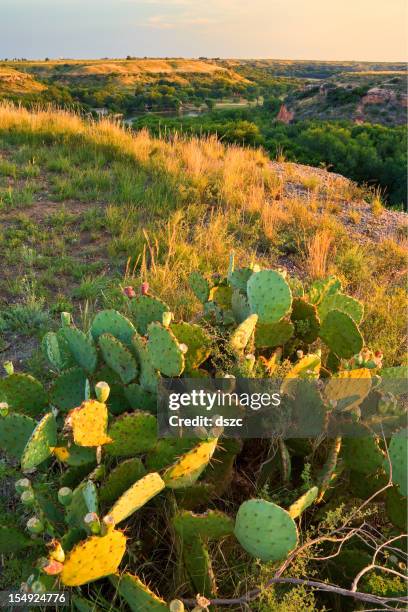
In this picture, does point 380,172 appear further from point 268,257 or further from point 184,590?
point 184,590

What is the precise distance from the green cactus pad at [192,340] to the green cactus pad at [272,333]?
315 millimetres

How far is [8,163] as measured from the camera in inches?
276

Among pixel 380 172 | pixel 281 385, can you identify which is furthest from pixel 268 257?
pixel 380 172

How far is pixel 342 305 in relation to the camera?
282 cm

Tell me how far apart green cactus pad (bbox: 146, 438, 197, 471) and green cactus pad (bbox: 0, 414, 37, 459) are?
0.48 metres

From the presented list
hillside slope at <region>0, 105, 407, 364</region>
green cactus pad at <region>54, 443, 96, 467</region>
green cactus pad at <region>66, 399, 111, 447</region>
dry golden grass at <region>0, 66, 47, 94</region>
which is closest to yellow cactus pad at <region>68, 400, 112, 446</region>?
green cactus pad at <region>66, 399, 111, 447</region>

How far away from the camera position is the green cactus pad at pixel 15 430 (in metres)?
1.89

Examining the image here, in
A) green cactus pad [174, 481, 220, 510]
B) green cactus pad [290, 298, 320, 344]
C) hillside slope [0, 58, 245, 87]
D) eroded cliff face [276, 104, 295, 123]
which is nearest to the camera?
green cactus pad [174, 481, 220, 510]

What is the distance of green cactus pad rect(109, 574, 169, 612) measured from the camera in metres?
1.49

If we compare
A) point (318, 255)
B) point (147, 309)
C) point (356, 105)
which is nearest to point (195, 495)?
point (147, 309)

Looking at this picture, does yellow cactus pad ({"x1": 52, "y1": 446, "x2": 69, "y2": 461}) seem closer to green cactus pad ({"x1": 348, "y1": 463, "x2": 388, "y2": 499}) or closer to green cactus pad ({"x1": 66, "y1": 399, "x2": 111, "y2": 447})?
green cactus pad ({"x1": 66, "y1": 399, "x2": 111, "y2": 447})

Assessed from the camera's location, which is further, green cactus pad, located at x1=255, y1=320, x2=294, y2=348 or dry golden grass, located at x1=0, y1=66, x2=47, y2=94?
dry golden grass, located at x1=0, y1=66, x2=47, y2=94

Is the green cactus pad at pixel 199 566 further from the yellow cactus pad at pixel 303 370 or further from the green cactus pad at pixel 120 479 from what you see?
the yellow cactus pad at pixel 303 370

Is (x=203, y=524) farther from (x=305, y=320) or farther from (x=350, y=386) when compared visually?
(x=305, y=320)
